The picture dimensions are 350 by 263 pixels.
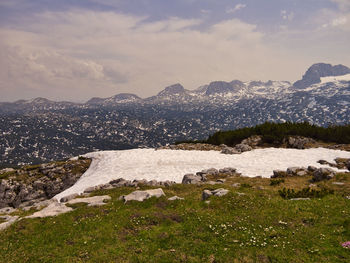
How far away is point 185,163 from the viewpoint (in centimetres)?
4353

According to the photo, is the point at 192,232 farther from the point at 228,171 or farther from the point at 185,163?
the point at 185,163

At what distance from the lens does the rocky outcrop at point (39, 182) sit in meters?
48.4

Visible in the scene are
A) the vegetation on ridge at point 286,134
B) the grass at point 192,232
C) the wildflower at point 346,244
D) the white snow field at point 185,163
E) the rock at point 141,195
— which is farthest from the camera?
the vegetation on ridge at point 286,134

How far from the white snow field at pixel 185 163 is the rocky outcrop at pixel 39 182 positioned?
6458 mm

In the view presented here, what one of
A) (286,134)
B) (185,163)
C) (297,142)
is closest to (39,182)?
(185,163)

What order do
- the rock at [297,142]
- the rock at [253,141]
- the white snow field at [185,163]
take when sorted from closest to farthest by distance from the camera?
the white snow field at [185,163] < the rock at [297,142] < the rock at [253,141]

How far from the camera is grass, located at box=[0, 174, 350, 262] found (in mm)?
12852

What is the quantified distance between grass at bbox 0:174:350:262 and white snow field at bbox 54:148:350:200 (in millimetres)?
17152

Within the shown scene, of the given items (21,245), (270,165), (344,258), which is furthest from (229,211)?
(270,165)

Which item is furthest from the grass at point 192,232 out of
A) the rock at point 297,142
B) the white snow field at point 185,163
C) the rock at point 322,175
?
the rock at point 297,142

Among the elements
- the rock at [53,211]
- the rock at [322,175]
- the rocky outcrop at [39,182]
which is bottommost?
the rocky outcrop at [39,182]

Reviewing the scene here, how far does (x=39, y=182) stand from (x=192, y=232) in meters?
47.6

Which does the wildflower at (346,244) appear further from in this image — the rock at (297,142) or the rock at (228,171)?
the rock at (297,142)

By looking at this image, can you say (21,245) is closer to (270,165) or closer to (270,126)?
(270,165)
